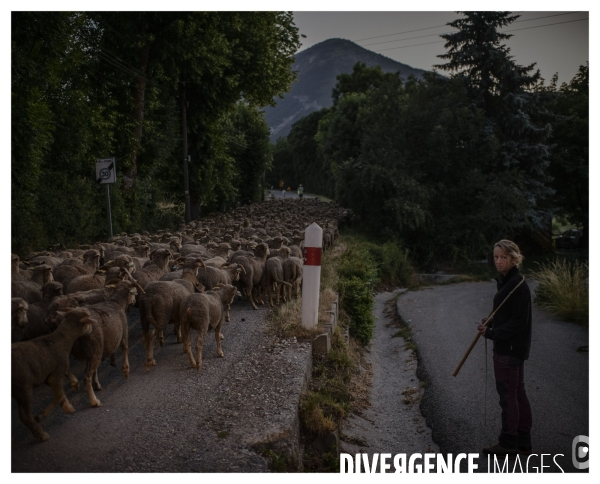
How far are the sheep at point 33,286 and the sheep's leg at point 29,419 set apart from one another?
2755 millimetres

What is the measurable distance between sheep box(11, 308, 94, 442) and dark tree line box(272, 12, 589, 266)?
2596cm

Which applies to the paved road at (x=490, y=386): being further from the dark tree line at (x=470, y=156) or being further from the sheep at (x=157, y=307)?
the dark tree line at (x=470, y=156)

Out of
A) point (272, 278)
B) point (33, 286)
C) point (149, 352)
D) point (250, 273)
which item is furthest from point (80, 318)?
point (272, 278)

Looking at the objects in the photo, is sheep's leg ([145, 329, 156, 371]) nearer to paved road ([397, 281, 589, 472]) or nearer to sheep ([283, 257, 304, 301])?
paved road ([397, 281, 589, 472])

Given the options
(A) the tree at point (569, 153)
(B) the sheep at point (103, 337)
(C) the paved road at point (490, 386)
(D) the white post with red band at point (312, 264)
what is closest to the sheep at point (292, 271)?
(C) the paved road at point (490, 386)

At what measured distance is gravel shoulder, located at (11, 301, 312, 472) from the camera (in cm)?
470

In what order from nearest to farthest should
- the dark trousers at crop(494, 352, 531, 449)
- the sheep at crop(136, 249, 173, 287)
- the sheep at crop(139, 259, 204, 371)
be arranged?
the dark trousers at crop(494, 352, 531, 449) → the sheep at crop(139, 259, 204, 371) → the sheep at crop(136, 249, 173, 287)

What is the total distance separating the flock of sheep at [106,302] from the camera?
5105mm

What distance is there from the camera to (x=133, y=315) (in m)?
10.6

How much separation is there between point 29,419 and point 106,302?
216cm

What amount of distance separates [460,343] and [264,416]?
7.76m

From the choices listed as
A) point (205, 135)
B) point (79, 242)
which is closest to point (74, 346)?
point (79, 242)

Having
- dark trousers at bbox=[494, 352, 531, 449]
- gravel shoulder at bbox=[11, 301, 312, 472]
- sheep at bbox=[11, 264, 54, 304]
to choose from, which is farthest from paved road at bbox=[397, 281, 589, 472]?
sheep at bbox=[11, 264, 54, 304]

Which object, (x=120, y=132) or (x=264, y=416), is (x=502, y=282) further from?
(x=120, y=132)
